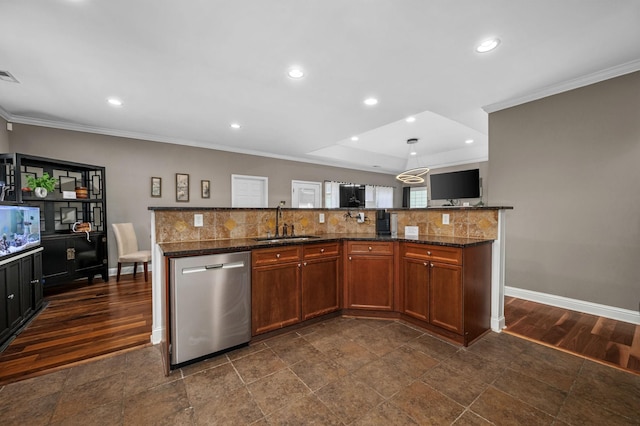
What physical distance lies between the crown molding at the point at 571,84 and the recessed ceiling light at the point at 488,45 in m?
1.41

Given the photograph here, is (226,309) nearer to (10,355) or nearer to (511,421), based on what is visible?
(10,355)

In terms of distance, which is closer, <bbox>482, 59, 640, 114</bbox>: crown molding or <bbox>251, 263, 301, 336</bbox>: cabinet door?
<bbox>251, 263, 301, 336</bbox>: cabinet door

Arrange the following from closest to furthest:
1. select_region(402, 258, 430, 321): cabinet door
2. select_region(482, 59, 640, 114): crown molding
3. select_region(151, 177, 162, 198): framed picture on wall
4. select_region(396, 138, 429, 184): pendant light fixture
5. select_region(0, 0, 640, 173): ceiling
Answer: select_region(0, 0, 640, 173): ceiling < select_region(402, 258, 430, 321): cabinet door < select_region(482, 59, 640, 114): crown molding < select_region(396, 138, 429, 184): pendant light fixture < select_region(151, 177, 162, 198): framed picture on wall

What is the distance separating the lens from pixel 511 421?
146 centimetres

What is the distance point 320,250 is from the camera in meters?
2.71

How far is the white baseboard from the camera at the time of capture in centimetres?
272

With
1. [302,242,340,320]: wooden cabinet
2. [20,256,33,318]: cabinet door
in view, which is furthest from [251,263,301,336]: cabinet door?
[20,256,33,318]: cabinet door

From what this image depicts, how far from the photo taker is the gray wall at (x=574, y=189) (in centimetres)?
273

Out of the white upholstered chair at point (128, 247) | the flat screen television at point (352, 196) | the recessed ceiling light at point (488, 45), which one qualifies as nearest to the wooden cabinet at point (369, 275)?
the flat screen television at point (352, 196)

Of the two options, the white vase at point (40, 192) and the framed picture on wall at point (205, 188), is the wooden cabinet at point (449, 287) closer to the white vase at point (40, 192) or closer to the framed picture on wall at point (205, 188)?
the framed picture on wall at point (205, 188)

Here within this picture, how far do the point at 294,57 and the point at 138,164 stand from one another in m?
4.06

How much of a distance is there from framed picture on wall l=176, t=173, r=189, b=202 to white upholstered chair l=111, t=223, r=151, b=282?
1027 mm

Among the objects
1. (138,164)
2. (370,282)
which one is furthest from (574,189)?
(138,164)

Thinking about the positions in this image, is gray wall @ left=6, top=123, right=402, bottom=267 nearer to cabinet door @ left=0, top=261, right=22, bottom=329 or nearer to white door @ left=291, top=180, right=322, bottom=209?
white door @ left=291, top=180, right=322, bottom=209
